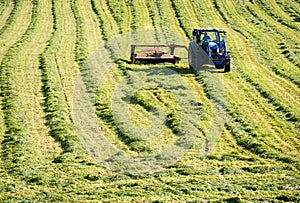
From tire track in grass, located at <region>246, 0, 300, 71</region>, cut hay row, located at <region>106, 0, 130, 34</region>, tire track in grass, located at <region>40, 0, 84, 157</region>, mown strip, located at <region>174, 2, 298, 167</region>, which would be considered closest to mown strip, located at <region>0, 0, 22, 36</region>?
tire track in grass, located at <region>40, 0, 84, 157</region>

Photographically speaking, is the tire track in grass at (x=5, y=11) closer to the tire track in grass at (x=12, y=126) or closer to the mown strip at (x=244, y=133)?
the tire track in grass at (x=12, y=126)

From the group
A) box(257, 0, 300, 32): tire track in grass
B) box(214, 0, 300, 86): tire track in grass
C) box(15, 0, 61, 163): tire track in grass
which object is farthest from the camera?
box(257, 0, 300, 32): tire track in grass

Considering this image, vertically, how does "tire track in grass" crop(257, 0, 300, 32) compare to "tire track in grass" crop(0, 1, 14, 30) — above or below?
above

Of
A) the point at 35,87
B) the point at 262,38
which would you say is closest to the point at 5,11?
the point at 35,87

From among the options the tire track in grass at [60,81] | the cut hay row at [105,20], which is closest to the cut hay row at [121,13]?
the cut hay row at [105,20]

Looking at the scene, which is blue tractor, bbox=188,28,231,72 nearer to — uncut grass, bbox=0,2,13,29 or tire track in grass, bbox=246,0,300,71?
tire track in grass, bbox=246,0,300,71

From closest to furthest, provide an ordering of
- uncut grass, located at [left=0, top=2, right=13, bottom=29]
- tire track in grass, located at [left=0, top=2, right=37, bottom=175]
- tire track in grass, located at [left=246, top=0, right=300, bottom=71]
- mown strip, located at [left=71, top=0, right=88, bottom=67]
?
Answer: tire track in grass, located at [left=0, top=2, right=37, bottom=175], mown strip, located at [left=71, top=0, right=88, bottom=67], tire track in grass, located at [left=246, top=0, right=300, bottom=71], uncut grass, located at [left=0, top=2, right=13, bottom=29]

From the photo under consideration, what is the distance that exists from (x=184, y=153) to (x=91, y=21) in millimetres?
21646

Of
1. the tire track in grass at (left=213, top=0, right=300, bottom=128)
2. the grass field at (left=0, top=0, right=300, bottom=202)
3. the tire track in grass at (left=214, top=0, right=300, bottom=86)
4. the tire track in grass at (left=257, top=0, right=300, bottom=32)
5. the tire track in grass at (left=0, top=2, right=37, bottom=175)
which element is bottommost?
the tire track in grass at (left=0, top=2, right=37, bottom=175)

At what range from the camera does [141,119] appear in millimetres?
17672

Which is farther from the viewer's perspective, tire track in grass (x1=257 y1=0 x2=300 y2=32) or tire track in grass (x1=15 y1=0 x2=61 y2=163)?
tire track in grass (x1=257 y1=0 x2=300 y2=32)

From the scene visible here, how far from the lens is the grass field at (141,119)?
12805mm

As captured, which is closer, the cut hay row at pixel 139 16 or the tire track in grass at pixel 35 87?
the tire track in grass at pixel 35 87

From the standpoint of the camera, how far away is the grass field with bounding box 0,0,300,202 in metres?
12.8
